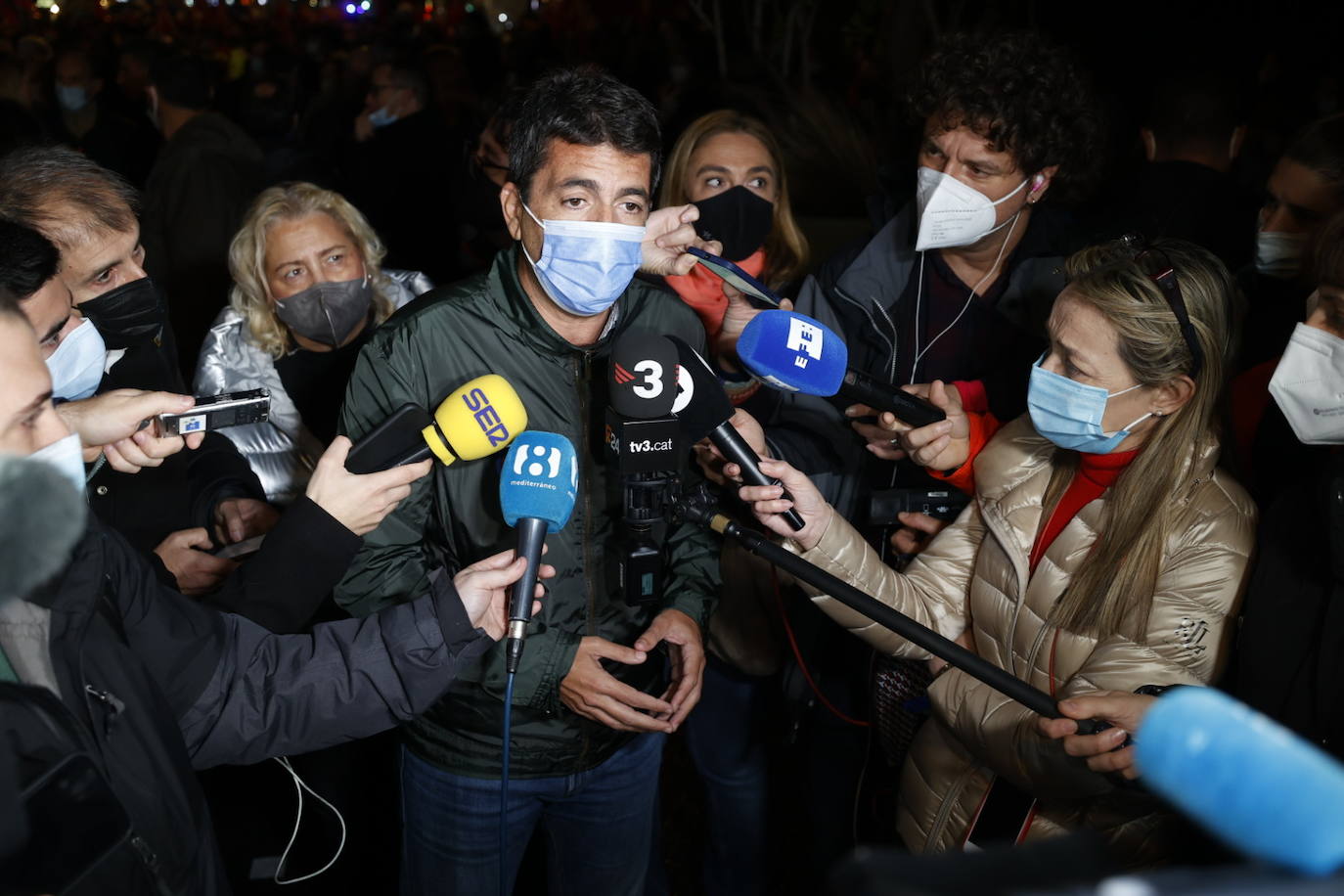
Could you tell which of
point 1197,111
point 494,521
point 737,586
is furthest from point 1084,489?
point 1197,111

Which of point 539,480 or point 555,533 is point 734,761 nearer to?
point 555,533

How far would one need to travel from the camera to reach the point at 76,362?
72.3 inches

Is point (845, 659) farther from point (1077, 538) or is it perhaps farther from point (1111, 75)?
point (1111, 75)

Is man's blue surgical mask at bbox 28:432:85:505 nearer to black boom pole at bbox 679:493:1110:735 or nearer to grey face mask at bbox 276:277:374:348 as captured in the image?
black boom pole at bbox 679:493:1110:735

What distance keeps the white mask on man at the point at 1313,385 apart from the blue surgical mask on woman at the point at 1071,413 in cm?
22

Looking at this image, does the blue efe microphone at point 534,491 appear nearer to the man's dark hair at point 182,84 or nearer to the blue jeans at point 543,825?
the blue jeans at point 543,825

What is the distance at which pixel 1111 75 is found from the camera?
27.2ft

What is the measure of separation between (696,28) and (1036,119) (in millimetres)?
9929

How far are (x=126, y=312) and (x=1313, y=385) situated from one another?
230cm

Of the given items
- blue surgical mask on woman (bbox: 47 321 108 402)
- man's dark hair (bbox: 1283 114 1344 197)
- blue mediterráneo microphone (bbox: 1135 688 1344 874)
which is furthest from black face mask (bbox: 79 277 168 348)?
man's dark hair (bbox: 1283 114 1344 197)

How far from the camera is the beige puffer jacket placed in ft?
5.64

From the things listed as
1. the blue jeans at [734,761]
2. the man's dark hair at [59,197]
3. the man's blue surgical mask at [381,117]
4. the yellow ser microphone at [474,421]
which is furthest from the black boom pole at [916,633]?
the man's blue surgical mask at [381,117]

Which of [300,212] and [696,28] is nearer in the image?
[300,212]

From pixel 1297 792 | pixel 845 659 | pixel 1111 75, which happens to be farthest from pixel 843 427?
pixel 1111 75
